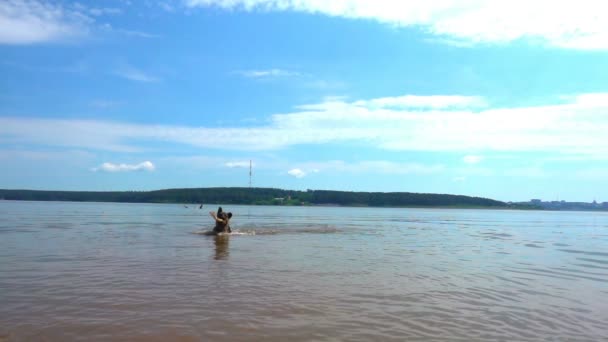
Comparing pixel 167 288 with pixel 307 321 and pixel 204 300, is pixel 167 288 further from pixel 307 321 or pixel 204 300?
pixel 307 321

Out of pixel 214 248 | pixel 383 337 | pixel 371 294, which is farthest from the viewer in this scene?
pixel 214 248

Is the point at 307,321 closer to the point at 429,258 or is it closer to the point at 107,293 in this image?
the point at 107,293

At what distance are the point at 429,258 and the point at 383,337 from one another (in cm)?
1414

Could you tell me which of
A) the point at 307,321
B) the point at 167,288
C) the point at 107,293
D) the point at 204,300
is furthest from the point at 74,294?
the point at 307,321

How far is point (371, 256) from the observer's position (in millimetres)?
23172

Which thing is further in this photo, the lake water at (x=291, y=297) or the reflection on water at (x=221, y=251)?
the reflection on water at (x=221, y=251)

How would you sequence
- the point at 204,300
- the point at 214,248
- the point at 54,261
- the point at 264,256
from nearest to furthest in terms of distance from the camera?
the point at 204,300 < the point at 54,261 < the point at 264,256 < the point at 214,248

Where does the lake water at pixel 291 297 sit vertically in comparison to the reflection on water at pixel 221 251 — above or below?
above

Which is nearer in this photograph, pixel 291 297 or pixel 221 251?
pixel 291 297

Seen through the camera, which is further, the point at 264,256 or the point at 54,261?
the point at 264,256

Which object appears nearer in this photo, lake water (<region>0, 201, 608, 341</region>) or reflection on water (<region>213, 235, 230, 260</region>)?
lake water (<region>0, 201, 608, 341</region>)

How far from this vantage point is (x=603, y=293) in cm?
1484

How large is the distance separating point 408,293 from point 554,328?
13.8 feet

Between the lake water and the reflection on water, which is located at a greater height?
the lake water
